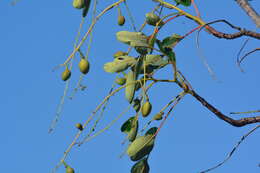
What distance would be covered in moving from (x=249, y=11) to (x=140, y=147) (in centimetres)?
33

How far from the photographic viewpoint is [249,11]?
78 centimetres

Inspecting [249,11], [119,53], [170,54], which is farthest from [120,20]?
[249,11]

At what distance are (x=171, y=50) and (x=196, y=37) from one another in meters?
0.05

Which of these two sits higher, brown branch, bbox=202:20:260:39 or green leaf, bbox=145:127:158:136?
brown branch, bbox=202:20:260:39

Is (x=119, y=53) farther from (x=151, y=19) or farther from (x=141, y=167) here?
(x=141, y=167)

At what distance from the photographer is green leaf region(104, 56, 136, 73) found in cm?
93

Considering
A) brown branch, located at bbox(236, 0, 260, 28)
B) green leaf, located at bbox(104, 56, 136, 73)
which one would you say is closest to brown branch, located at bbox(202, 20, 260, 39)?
brown branch, located at bbox(236, 0, 260, 28)

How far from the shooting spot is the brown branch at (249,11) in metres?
0.76

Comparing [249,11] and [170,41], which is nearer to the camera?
[249,11]

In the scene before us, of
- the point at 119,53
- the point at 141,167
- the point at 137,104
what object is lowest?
the point at 141,167

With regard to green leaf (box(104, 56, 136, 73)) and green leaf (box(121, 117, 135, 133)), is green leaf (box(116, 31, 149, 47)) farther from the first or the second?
green leaf (box(121, 117, 135, 133))

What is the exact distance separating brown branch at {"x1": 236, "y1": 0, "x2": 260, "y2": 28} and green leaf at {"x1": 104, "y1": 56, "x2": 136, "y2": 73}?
0.23 metres

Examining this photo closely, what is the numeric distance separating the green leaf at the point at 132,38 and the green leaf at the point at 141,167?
0.24 metres

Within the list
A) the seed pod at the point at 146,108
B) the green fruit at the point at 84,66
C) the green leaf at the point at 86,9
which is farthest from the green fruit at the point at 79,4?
the seed pod at the point at 146,108
